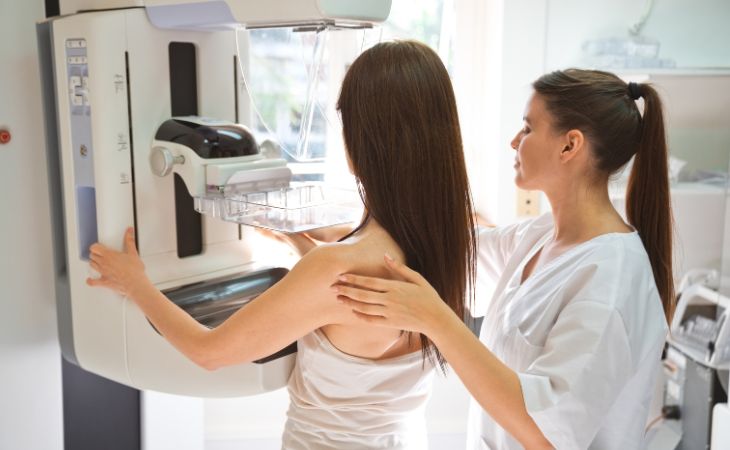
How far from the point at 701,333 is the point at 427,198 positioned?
146 cm

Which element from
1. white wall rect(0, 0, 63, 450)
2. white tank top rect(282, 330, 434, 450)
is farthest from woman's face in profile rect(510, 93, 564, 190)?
white wall rect(0, 0, 63, 450)

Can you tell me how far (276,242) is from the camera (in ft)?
5.49

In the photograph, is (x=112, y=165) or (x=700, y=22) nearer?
(x=112, y=165)

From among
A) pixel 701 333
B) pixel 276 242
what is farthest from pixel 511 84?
pixel 276 242

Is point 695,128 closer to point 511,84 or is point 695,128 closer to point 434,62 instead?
point 511,84

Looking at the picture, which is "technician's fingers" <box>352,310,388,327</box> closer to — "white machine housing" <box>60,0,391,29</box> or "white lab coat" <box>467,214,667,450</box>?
"white lab coat" <box>467,214,667,450</box>

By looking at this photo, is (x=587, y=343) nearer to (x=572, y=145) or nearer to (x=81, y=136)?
(x=572, y=145)

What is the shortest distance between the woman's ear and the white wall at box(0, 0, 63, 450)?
98 centimetres

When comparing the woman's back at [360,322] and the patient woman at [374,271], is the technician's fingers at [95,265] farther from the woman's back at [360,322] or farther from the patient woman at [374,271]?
the woman's back at [360,322]

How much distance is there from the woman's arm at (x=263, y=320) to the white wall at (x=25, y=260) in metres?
0.38

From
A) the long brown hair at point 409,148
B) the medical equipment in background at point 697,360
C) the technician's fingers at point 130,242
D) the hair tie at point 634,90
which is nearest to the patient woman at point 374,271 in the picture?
the long brown hair at point 409,148

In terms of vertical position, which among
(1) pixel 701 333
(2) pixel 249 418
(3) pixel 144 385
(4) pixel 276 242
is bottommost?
(2) pixel 249 418

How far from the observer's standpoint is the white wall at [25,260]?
4.88 ft

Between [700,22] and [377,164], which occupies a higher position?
[700,22]
